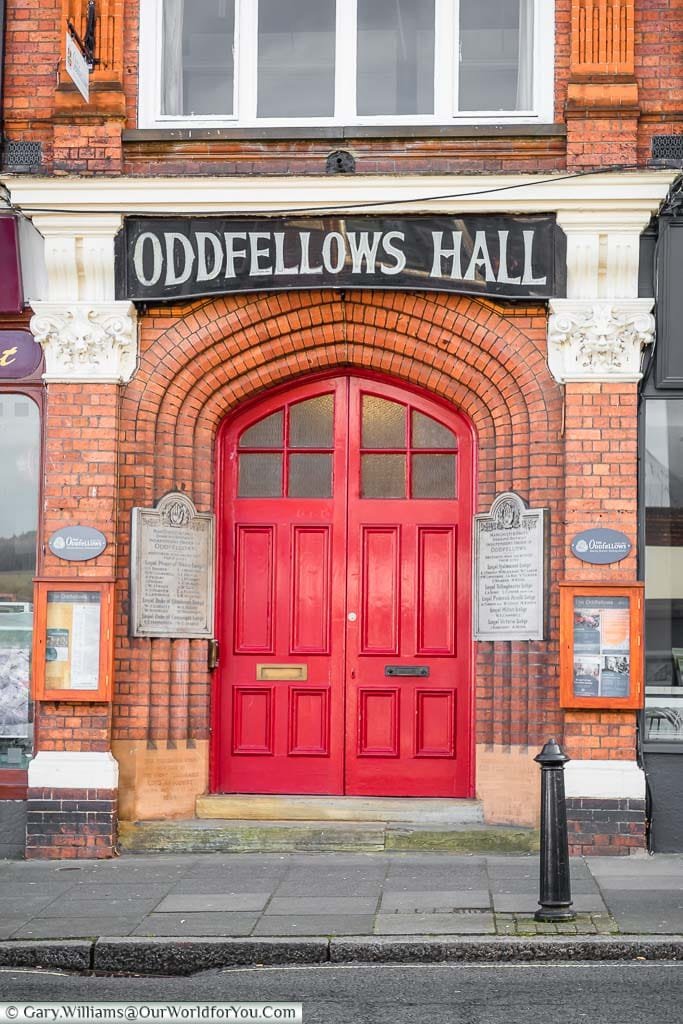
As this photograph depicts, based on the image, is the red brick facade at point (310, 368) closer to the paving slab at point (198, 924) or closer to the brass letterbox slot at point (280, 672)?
the brass letterbox slot at point (280, 672)

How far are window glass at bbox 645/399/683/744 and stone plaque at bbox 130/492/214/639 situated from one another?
3522 millimetres

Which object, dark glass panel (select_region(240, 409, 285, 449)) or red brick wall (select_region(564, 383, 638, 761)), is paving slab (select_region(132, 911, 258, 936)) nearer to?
red brick wall (select_region(564, 383, 638, 761))

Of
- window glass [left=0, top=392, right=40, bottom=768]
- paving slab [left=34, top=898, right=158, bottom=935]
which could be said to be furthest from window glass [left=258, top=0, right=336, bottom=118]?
paving slab [left=34, top=898, right=158, bottom=935]

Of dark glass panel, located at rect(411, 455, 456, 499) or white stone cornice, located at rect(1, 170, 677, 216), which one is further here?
dark glass panel, located at rect(411, 455, 456, 499)

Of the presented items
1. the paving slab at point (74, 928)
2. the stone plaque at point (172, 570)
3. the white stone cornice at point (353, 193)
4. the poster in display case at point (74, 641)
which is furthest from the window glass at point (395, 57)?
the paving slab at point (74, 928)

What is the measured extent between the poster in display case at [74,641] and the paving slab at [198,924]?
8.65ft

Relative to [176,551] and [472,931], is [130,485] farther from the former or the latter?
[472,931]

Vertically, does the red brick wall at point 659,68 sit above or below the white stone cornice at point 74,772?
above

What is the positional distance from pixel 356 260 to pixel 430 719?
Answer: 12.3 feet

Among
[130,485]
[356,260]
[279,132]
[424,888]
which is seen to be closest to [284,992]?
[424,888]

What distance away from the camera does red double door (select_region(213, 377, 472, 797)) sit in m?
11.7

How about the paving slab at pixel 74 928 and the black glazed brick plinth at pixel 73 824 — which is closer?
the paving slab at pixel 74 928

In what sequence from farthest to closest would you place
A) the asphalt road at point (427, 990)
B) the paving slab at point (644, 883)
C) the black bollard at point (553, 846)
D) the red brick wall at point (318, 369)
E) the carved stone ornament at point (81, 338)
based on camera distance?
the carved stone ornament at point (81, 338), the red brick wall at point (318, 369), the paving slab at point (644, 883), the black bollard at point (553, 846), the asphalt road at point (427, 990)

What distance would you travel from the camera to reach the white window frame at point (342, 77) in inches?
451
